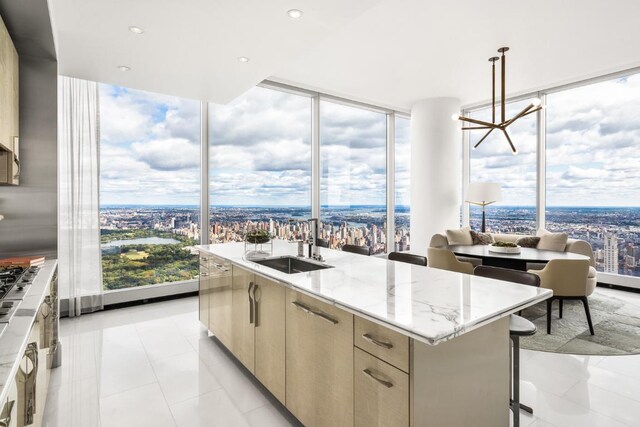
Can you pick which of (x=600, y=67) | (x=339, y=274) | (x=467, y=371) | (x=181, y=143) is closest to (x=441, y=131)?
(x=600, y=67)

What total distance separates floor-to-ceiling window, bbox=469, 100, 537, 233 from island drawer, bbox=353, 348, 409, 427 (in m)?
5.70

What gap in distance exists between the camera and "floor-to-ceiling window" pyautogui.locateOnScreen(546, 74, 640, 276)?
4996 millimetres

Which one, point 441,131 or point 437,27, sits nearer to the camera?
point 437,27

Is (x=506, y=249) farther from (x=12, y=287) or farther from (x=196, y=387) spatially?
(x=12, y=287)

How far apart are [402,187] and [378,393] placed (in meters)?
5.91

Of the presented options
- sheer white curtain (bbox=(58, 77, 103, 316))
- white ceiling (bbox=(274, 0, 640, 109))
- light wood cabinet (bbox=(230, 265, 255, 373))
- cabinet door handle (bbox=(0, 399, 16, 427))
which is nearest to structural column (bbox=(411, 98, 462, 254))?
white ceiling (bbox=(274, 0, 640, 109))

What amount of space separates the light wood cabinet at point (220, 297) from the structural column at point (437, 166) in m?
4.41

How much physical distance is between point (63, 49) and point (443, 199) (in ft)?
18.7

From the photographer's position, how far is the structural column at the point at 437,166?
243 inches

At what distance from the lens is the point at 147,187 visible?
14.6 ft

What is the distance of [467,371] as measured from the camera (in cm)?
143

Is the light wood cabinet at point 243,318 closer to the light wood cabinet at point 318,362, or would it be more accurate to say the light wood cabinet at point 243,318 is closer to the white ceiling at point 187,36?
the light wood cabinet at point 318,362

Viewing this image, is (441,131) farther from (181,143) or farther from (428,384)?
(428,384)

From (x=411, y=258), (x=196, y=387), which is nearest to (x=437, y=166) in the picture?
(x=411, y=258)
